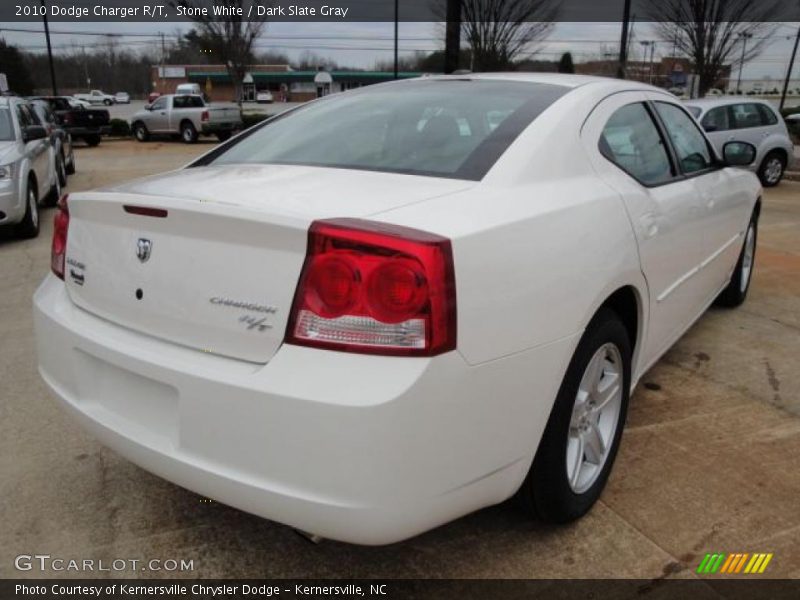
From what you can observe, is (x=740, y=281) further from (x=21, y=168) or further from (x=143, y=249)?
(x=21, y=168)

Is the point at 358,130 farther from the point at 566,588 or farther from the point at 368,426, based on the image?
the point at 566,588

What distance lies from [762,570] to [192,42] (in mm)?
37445

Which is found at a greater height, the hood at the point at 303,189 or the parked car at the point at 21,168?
the hood at the point at 303,189

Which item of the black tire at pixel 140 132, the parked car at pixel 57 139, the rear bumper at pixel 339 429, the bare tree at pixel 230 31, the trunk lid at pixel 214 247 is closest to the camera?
the rear bumper at pixel 339 429

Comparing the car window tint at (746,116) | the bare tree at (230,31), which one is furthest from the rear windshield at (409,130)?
the bare tree at (230,31)

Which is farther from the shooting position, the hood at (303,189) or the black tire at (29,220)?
the black tire at (29,220)

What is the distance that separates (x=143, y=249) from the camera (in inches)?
80.3

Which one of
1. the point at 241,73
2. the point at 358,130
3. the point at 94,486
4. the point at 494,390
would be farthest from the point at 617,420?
the point at 241,73

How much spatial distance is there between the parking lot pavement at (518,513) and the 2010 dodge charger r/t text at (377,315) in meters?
0.21

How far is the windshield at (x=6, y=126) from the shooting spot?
313 inches

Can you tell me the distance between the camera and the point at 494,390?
1.86 m

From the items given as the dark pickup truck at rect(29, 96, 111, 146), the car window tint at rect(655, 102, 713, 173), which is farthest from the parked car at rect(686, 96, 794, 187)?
the dark pickup truck at rect(29, 96, 111, 146)

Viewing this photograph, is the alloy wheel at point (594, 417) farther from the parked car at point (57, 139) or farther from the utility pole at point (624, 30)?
the utility pole at point (624, 30)

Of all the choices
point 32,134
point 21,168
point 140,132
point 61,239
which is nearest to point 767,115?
point 32,134
